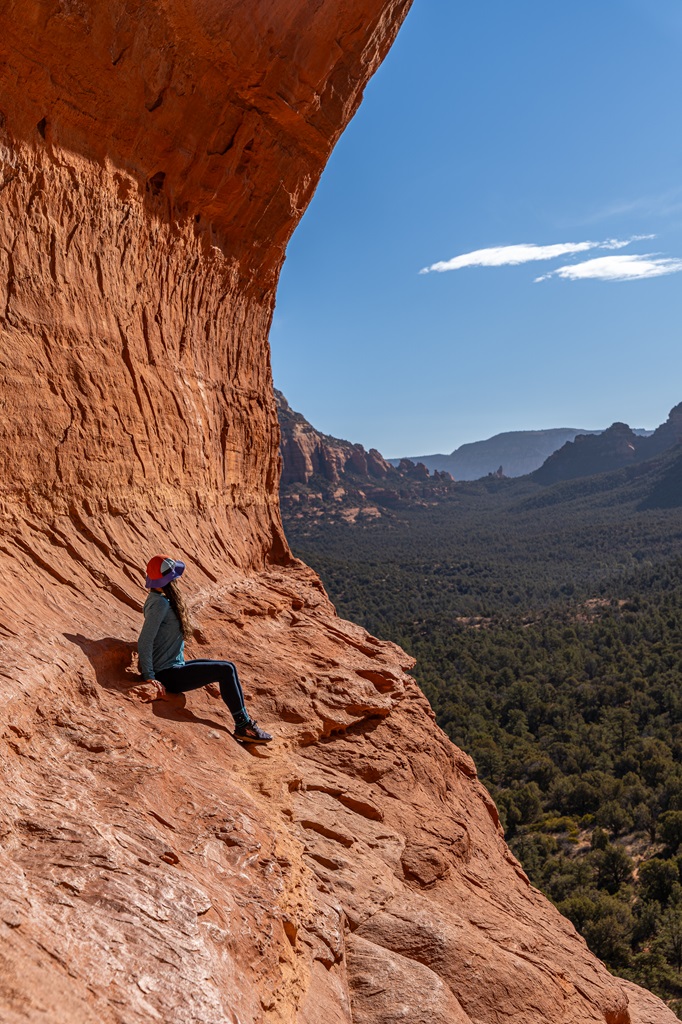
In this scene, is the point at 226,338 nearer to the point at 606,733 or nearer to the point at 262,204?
the point at 262,204

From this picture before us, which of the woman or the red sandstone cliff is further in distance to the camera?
the woman

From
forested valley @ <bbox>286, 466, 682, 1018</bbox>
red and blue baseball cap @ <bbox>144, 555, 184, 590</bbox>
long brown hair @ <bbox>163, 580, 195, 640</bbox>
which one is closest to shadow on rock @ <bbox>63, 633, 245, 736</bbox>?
long brown hair @ <bbox>163, 580, 195, 640</bbox>

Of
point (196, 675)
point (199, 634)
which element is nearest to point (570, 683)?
point (199, 634)

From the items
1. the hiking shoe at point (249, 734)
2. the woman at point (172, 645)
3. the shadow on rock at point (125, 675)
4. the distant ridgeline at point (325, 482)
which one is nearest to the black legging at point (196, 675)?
the woman at point (172, 645)

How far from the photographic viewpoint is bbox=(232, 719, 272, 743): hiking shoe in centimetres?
716

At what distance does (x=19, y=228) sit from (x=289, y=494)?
4602 inches

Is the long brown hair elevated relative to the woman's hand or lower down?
elevated

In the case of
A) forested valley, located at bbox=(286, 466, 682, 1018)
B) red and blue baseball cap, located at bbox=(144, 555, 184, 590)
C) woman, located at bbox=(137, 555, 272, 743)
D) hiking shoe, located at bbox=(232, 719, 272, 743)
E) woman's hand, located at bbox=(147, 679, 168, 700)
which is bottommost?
forested valley, located at bbox=(286, 466, 682, 1018)

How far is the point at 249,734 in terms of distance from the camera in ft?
23.6

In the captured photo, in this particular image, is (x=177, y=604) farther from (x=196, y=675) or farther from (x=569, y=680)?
(x=569, y=680)

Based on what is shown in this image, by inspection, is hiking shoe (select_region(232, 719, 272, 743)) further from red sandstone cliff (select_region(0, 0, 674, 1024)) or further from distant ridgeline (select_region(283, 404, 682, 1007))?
distant ridgeline (select_region(283, 404, 682, 1007))

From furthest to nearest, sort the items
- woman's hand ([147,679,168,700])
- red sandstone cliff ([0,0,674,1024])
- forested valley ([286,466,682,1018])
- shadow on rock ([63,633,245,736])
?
forested valley ([286,466,682,1018]), woman's hand ([147,679,168,700]), shadow on rock ([63,633,245,736]), red sandstone cliff ([0,0,674,1024])

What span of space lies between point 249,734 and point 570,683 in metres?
45.7

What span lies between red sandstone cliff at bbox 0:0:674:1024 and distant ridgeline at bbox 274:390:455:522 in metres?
99.6
